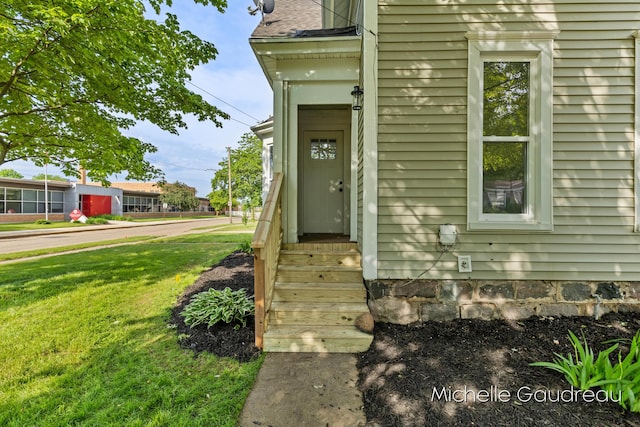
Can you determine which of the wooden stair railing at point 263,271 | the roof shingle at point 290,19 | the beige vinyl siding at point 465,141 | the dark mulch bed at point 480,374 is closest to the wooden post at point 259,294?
the wooden stair railing at point 263,271

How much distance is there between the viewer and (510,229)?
314cm

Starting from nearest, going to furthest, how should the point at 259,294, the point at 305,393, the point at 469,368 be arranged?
the point at 305,393 → the point at 469,368 → the point at 259,294

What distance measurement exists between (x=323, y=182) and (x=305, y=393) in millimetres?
3587

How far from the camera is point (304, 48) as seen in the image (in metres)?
3.72

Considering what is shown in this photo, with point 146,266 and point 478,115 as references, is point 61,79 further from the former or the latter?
point 478,115

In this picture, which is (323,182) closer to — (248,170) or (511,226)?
(511,226)

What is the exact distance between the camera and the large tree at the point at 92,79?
152 inches

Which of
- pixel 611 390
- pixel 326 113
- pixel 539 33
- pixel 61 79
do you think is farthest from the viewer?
pixel 326 113

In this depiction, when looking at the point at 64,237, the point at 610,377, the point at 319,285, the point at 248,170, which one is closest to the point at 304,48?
the point at 319,285

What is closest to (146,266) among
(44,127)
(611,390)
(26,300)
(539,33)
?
(26,300)

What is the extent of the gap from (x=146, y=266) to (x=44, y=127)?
3312 millimetres

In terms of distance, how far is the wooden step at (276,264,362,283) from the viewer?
3.46 meters

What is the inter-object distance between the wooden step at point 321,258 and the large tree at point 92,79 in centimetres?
382

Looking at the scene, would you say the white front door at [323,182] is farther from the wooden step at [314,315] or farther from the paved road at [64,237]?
the paved road at [64,237]
